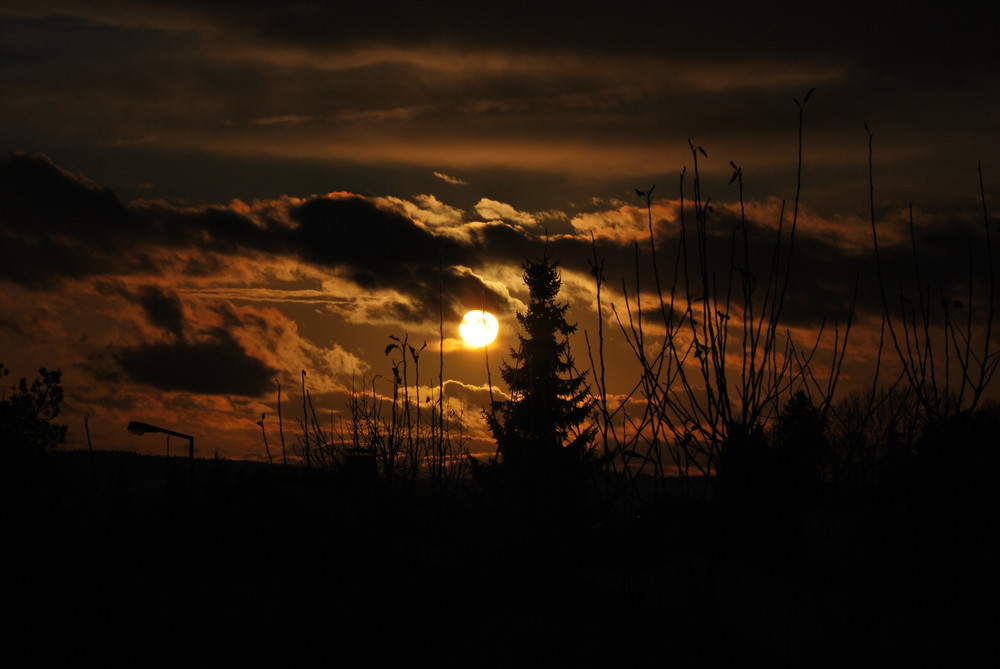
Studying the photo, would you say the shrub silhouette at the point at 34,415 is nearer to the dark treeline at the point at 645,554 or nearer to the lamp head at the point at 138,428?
the lamp head at the point at 138,428

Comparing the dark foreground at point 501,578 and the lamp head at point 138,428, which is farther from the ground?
the lamp head at point 138,428

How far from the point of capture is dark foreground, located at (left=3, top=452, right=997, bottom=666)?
4758 millimetres

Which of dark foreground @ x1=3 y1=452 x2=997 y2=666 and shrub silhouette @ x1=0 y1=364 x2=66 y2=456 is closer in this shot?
dark foreground @ x1=3 y1=452 x2=997 y2=666

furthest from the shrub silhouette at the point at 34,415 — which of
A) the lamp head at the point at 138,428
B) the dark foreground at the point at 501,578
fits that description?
the dark foreground at the point at 501,578

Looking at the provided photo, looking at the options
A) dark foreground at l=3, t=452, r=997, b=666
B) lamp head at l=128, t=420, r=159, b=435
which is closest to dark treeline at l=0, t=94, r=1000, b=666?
dark foreground at l=3, t=452, r=997, b=666

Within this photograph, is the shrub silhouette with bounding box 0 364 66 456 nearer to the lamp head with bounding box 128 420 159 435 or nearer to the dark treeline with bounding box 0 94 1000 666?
the lamp head with bounding box 128 420 159 435

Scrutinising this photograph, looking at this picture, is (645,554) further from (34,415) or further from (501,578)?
(34,415)

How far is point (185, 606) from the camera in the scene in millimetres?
6562

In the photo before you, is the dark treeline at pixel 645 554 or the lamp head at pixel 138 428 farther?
the lamp head at pixel 138 428

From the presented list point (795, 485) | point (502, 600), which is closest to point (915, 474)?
point (795, 485)

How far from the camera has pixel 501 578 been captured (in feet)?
19.7

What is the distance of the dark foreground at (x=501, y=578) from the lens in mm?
4758

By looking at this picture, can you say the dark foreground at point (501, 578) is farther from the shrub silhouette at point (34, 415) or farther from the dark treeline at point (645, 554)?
the shrub silhouette at point (34, 415)

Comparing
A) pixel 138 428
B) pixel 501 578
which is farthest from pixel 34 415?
pixel 501 578
